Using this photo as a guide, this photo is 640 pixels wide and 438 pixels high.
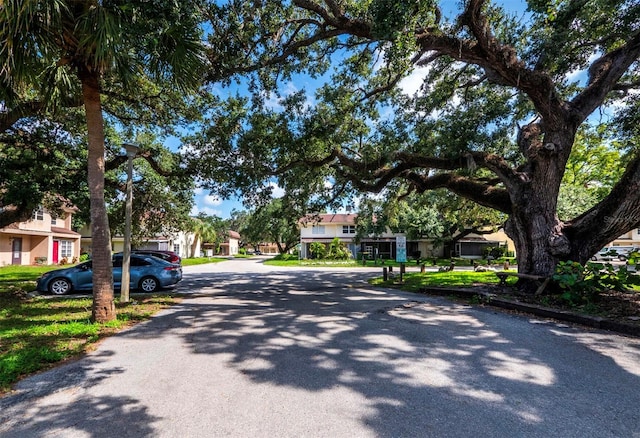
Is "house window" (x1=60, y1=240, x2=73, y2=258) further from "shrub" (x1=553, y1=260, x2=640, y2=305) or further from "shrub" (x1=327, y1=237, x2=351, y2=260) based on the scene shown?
"shrub" (x1=553, y1=260, x2=640, y2=305)

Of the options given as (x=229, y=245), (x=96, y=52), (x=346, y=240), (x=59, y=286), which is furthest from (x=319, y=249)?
(x=229, y=245)

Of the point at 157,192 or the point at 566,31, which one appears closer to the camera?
the point at 566,31

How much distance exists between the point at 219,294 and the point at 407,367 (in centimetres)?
901

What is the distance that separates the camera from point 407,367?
4.46 m

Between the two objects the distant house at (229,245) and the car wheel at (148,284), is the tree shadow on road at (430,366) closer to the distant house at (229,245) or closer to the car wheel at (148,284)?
Answer: the car wheel at (148,284)

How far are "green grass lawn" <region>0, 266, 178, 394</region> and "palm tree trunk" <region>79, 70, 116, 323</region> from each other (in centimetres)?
44

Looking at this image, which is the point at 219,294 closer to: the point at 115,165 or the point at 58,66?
the point at 115,165

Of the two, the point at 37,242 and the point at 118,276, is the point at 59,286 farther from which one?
the point at 37,242

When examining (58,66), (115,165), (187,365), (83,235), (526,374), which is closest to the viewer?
(526,374)

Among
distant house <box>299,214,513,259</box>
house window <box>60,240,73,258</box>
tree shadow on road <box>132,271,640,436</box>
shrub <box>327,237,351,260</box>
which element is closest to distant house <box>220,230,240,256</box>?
distant house <box>299,214,513,259</box>

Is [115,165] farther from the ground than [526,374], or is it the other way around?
[115,165]

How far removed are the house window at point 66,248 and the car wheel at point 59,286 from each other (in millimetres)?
25238

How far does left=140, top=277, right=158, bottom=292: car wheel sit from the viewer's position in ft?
41.2

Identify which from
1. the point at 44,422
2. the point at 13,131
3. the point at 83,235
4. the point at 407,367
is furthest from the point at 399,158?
the point at 83,235
